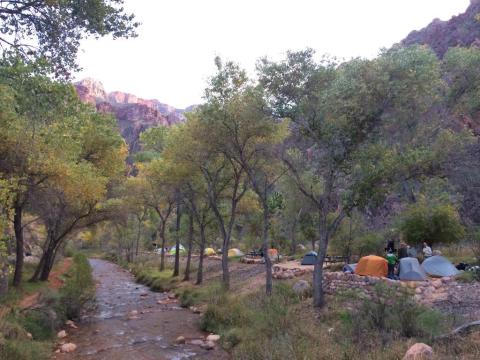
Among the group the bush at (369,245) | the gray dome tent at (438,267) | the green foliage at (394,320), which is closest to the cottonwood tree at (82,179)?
the green foliage at (394,320)

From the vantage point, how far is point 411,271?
62.7ft

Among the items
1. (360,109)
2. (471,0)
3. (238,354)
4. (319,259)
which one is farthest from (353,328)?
(471,0)

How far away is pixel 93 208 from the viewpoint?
2748 centimetres

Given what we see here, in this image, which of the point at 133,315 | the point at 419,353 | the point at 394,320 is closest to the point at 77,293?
the point at 133,315

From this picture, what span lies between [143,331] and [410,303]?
1059cm

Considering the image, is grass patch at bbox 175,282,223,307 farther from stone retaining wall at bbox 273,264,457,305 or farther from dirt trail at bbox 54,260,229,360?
stone retaining wall at bbox 273,264,457,305

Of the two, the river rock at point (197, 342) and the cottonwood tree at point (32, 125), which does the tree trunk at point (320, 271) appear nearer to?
the river rock at point (197, 342)

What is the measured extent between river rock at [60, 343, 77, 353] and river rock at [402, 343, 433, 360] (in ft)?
35.6

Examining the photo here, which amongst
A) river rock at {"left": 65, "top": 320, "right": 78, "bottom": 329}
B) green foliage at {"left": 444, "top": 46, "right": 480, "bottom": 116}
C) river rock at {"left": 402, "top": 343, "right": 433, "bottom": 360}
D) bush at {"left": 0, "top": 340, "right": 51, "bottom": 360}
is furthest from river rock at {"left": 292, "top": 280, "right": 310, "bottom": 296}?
green foliage at {"left": 444, "top": 46, "right": 480, "bottom": 116}

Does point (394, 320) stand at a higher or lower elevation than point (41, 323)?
higher

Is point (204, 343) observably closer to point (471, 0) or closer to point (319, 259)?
point (319, 259)

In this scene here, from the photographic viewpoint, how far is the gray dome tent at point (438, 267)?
19422mm

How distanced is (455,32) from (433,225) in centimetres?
6689

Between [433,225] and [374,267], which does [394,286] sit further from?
[433,225]
